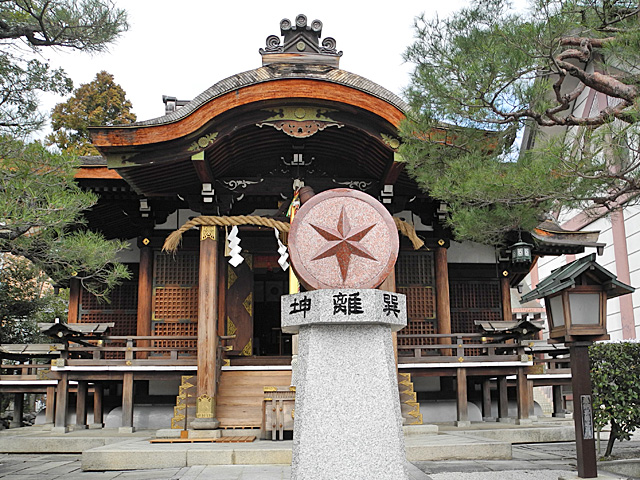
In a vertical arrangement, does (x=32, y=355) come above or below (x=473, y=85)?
below

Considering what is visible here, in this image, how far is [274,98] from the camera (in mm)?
10164

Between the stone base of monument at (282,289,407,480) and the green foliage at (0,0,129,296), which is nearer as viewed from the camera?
the stone base of monument at (282,289,407,480)

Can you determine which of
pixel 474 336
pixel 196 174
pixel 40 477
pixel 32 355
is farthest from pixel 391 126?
pixel 32 355

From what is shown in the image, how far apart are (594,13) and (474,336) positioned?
6889 mm

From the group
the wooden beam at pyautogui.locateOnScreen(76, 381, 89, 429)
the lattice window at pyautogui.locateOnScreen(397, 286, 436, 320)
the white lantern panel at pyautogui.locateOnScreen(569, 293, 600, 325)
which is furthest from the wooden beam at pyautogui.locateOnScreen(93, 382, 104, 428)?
the white lantern panel at pyautogui.locateOnScreen(569, 293, 600, 325)

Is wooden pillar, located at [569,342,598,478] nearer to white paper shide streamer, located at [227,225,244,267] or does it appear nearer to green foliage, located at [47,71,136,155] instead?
white paper shide streamer, located at [227,225,244,267]

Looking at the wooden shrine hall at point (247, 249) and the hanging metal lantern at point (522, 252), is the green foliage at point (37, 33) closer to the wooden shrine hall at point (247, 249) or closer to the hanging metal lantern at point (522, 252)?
the wooden shrine hall at point (247, 249)

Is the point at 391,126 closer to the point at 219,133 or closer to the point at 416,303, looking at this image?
the point at 219,133

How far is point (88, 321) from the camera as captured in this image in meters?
13.2

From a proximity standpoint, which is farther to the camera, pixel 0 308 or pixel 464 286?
pixel 0 308

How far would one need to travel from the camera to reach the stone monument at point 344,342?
484cm

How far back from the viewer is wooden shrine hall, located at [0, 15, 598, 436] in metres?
10.3

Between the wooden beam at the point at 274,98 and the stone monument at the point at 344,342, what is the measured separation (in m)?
5.03

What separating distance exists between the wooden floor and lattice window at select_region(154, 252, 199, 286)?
93.7 inches
